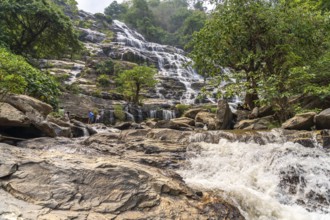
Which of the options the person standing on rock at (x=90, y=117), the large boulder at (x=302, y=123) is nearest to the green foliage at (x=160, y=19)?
the person standing on rock at (x=90, y=117)

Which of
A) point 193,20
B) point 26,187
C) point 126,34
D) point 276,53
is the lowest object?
point 26,187

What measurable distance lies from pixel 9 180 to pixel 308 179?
5143mm

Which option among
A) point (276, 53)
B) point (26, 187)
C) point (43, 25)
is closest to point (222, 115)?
point (276, 53)

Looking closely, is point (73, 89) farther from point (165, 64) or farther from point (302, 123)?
point (302, 123)

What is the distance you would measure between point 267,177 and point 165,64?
92.7ft

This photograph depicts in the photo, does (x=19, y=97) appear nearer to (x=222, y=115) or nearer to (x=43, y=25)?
(x=222, y=115)

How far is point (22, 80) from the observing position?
22.2 ft

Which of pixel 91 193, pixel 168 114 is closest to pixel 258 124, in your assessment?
pixel 91 193

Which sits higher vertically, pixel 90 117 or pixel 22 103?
pixel 22 103

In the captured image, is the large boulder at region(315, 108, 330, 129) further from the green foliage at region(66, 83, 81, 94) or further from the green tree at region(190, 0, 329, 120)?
the green foliage at region(66, 83, 81, 94)

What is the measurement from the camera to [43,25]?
17344 mm

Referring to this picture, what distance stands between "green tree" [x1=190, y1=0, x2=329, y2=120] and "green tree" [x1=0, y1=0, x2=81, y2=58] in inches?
391

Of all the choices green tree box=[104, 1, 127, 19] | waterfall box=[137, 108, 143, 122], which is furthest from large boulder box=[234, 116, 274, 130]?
green tree box=[104, 1, 127, 19]

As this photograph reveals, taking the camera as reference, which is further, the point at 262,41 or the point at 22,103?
the point at 262,41
